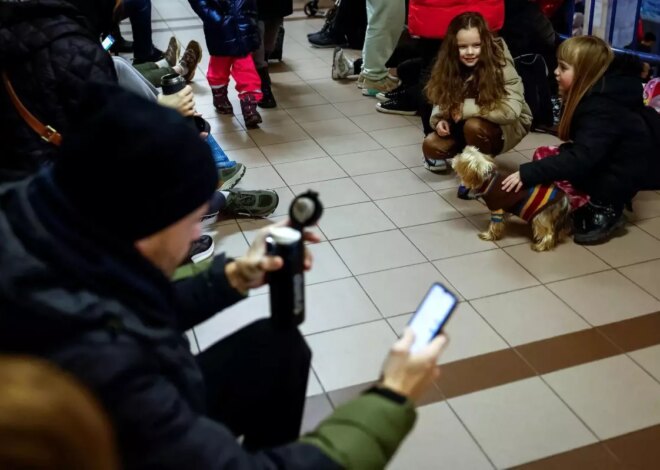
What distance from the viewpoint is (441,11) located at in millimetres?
3814

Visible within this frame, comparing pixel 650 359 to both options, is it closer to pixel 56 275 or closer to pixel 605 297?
pixel 605 297

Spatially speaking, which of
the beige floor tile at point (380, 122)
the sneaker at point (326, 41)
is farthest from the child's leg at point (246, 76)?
the sneaker at point (326, 41)

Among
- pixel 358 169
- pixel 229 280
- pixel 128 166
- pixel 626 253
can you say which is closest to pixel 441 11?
pixel 358 169

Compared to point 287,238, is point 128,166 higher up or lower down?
higher up

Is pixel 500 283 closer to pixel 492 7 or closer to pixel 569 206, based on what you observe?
pixel 569 206

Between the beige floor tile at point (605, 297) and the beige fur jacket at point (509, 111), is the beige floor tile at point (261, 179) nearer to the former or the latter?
the beige fur jacket at point (509, 111)

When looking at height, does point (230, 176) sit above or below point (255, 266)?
below

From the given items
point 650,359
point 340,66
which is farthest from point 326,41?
point 650,359

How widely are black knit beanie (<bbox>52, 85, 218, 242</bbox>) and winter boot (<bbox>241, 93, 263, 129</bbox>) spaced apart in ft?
10.7

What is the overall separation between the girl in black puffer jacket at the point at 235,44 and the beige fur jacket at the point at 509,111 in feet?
4.67

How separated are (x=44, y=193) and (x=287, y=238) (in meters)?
0.46

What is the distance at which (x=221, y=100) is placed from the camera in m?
4.52

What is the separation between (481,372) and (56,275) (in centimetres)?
159

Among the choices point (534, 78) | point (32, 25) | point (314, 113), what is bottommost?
point (314, 113)
